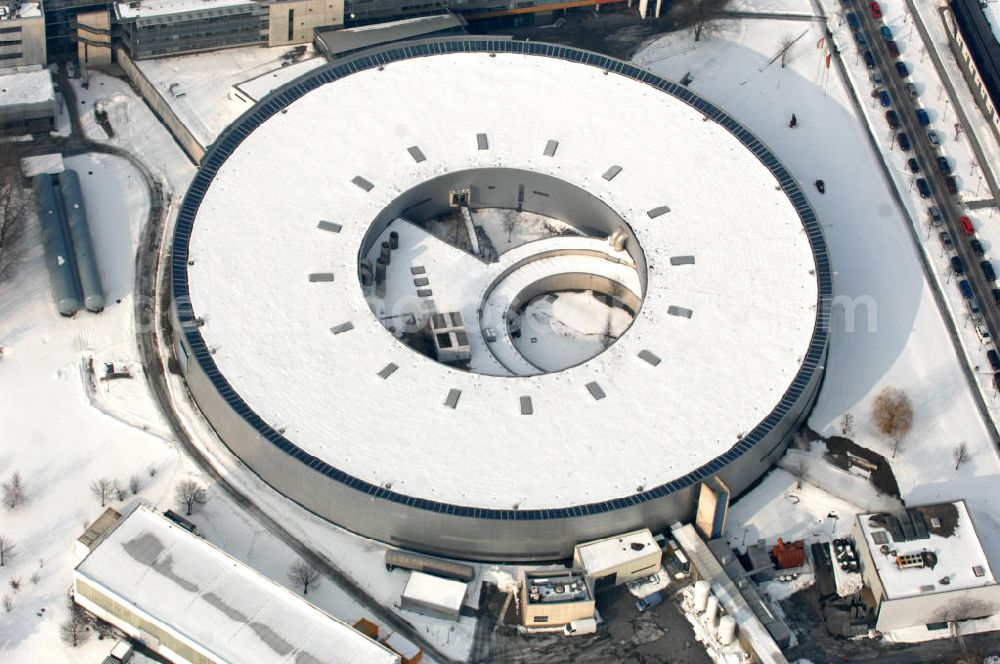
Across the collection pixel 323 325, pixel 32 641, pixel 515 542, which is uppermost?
pixel 323 325

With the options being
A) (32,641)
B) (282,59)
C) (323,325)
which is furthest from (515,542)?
(282,59)

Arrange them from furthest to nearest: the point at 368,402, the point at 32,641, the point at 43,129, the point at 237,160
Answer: the point at 43,129, the point at 237,160, the point at 368,402, the point at 32,641

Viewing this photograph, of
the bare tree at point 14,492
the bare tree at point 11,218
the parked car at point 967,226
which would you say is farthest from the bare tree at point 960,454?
the bare tree at point 11,218

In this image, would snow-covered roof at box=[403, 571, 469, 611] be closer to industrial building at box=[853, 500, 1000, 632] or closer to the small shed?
the small shed

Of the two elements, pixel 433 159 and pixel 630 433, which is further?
pixel 433 159

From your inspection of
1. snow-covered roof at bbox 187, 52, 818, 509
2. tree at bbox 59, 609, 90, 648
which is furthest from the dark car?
tree at bbox 59, 609, 90, 648

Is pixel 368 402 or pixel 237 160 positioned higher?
pixel 237 160

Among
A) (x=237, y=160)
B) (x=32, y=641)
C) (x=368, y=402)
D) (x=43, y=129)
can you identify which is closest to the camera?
(x=32, y=641)

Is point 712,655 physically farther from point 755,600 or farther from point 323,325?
point 323,325
